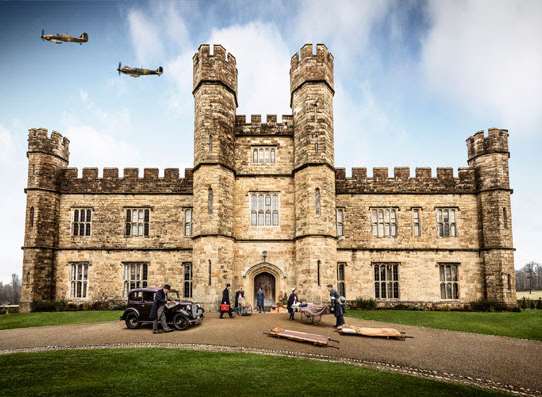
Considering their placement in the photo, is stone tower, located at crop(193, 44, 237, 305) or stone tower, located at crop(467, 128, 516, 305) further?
stone tower, located at crop(467, 128, 516, 305)

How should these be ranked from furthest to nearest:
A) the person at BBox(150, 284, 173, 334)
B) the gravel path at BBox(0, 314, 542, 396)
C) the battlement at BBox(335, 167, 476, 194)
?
the battlement at BBox(335, 167, 476, 194)
the person at BBox(150, 284, 173, 334)
the gravel path at BBox(0, 314, 542, 396)

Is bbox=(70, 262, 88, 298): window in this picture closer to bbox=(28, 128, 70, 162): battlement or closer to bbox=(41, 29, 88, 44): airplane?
bbox=(28, 128, 70, 162): battlement

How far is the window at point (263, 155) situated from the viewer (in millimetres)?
22641

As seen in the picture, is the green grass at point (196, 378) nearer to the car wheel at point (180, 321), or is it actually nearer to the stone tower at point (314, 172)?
the car wheel at point (180, 321)

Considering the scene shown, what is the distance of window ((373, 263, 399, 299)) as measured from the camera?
22.8 m

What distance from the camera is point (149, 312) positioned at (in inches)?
560

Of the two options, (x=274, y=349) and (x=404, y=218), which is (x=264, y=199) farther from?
(x=274, y=349)

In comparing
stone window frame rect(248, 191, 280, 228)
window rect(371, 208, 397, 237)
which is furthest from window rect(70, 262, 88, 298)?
window rect(371, 208, 397, 237)

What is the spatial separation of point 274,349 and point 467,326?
28.9ft

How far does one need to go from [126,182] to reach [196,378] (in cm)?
1835

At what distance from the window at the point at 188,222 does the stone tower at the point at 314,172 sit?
6586 millimetres

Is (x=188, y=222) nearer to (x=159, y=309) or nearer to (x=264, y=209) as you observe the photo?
(x=264, y=209)

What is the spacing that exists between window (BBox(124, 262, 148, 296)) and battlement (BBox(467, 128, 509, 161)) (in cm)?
2139

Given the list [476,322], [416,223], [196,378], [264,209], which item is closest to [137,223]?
[264,209]
